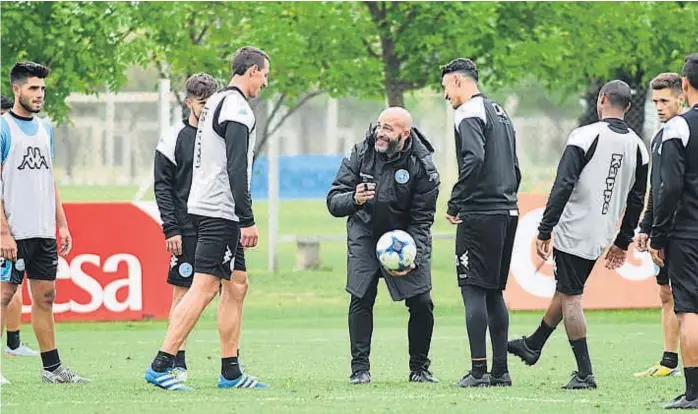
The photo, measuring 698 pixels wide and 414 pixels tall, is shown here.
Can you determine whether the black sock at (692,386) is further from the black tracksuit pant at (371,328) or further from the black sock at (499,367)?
the black tracksuit pant at (371,328)

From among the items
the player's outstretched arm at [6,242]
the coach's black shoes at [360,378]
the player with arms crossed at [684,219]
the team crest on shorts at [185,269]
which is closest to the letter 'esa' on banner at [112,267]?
the team crest on shorts at [185,269]

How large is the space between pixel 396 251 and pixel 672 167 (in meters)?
2.25

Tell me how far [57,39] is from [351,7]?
4.36 m

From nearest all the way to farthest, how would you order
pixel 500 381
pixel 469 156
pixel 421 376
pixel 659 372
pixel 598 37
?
pixel 469 156
pixel 500 381
pixel 421 376
pixel 659 372
pixel 598 37

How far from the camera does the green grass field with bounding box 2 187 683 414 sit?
964cm

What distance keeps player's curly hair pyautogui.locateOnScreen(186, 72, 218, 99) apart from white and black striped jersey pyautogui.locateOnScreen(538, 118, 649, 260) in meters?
2.71

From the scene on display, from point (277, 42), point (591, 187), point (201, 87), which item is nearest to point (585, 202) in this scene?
point (591, 187)

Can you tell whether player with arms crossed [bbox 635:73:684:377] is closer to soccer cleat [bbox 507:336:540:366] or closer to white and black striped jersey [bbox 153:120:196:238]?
soccer cleat [bbox 507:336:540:366]

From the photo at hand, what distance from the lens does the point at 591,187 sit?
1077 centimetres

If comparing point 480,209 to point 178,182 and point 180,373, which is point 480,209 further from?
point 180,373

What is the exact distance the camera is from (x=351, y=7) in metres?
21.6

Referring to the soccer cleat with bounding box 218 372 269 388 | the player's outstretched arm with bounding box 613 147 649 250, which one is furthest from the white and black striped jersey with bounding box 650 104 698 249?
the soccer cleat with bounding box 218 372 269 388

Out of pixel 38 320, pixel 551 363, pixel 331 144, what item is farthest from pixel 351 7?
pixel 331 144

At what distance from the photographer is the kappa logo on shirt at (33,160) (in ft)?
36.1
